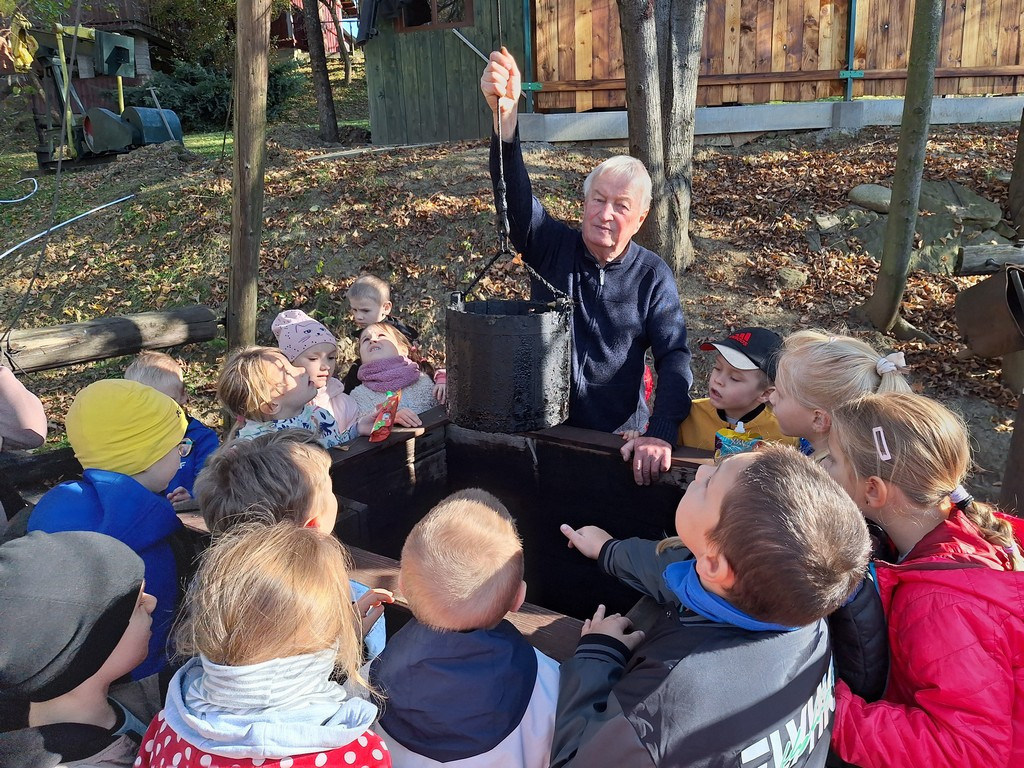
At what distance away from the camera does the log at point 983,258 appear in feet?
16.1

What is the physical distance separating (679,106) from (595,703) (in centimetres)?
560

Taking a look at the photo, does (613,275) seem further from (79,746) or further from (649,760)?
(79,746)

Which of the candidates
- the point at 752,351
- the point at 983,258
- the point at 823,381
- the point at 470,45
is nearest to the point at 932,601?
the point at 823,381

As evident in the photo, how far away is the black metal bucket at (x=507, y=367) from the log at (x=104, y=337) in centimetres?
347

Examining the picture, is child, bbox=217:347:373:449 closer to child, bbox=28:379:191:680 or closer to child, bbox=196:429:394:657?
child, bbox=28:379:191:680

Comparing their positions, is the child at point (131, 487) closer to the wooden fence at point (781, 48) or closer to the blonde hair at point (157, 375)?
the blonde hair at point (157, 375)

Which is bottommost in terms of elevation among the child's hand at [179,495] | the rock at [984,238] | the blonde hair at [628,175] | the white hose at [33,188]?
the child's hand at [179,495]

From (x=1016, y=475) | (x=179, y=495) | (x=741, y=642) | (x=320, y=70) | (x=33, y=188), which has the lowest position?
(x=1016, y=475)

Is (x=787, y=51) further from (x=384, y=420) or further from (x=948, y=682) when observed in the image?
(x=948, y=682)

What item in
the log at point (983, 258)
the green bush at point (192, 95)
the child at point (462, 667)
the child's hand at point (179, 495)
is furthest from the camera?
the green bush at point (192, 95)

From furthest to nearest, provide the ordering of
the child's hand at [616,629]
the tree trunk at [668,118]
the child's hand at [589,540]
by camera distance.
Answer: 1. the tree trunk at [668,118]
2. the child's hand at [589,540]
3. the child's hand at [616,629]

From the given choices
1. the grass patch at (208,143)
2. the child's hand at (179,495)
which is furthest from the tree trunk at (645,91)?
the grass patch at (208,143)

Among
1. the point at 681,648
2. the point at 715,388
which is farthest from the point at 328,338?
the point at 681,648

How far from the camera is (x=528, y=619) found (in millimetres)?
1787
